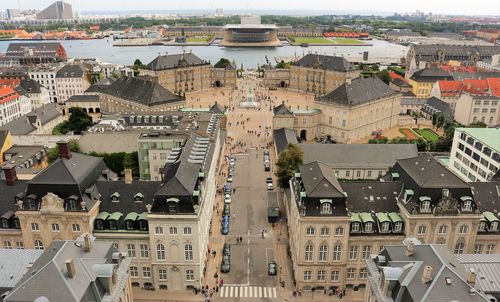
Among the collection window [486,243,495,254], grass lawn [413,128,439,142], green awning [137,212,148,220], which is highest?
green awning [137,212,148,220]

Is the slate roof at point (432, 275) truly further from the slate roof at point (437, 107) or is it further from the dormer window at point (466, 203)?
the slate roof at point (437, 107)

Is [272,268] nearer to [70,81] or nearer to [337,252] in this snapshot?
[337,252]

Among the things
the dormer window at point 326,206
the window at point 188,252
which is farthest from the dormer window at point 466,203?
the window at point 188,252

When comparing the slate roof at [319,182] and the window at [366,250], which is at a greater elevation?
the slate roof at [319,182]

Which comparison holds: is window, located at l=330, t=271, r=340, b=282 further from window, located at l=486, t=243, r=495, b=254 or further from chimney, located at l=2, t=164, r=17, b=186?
chimney, located at l=2, t=164, r=17, b=186

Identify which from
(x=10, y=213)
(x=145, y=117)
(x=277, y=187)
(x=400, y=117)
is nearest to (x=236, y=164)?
(x=277, y=187)

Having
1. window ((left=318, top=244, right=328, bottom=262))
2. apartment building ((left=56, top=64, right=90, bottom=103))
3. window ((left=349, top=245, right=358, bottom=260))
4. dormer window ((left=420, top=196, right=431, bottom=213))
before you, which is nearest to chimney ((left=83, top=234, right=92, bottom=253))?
window ((left=318, top=244, right=328, bottom=262))

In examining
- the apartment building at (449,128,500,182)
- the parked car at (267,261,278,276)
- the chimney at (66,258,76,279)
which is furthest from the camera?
the apartment building at (449,128,500,182)
